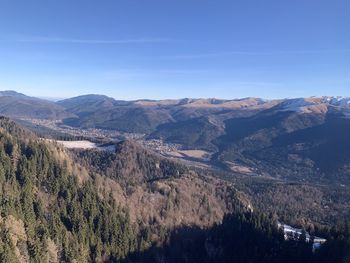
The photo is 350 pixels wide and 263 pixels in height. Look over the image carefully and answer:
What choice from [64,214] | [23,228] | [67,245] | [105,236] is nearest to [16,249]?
[23,228]

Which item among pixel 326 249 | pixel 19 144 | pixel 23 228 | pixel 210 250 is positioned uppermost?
pixel 19 144

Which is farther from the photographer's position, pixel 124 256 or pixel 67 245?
pixel 124 256

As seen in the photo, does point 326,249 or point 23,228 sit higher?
point 23,228

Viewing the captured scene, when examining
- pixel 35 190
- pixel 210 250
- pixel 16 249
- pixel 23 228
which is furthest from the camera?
pixel 210 250

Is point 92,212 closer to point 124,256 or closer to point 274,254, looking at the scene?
point 124,256

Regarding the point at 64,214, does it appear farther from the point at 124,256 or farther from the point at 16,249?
the point at 16,249

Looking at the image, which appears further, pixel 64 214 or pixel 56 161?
pixel 56 161

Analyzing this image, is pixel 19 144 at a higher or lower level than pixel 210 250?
higher

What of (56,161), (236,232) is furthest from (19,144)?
(236,232)

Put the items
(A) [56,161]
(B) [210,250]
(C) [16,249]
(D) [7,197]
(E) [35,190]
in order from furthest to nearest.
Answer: (A) [56,161]
(B) [210,250]
(E) [35,190]
(D) [7,197]
(C) [16,249]
